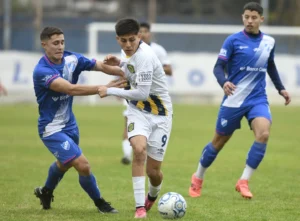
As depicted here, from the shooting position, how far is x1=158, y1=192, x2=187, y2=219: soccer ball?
305 inches

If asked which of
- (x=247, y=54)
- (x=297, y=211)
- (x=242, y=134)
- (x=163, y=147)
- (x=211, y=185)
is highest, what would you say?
(x=247, y=54)

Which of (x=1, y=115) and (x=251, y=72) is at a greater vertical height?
(x=251, y=72)

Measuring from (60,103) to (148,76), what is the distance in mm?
1123

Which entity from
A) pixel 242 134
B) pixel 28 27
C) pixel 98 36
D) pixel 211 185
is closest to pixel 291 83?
pixel 98 36

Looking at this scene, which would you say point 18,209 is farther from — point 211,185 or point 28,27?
point 28,27

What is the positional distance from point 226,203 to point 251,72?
177 cm

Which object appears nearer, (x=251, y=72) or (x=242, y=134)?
(x=251, y=72)

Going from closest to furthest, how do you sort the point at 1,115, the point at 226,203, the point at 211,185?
the point at 226,203 → the point at 211,185 → the point at 1,115

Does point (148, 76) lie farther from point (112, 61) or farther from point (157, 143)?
point (157, 143)

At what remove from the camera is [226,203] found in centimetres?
898

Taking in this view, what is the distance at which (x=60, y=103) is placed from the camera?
8.29 metres

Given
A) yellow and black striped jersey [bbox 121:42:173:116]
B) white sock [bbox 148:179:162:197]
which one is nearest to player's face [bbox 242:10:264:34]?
yellow and black striped jersey [bbox 121:42:173:116]

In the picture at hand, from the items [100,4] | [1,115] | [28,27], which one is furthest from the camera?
[100,4]

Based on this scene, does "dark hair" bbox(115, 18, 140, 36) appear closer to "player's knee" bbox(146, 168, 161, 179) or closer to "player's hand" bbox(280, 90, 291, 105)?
"player's knee" bbox(146, 168, 161, 179)
